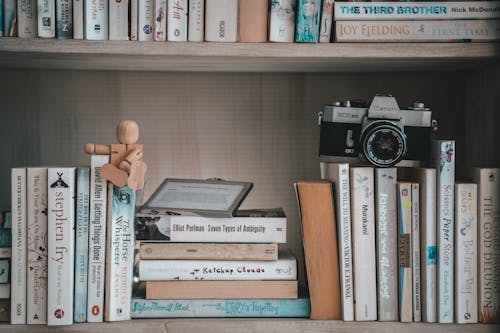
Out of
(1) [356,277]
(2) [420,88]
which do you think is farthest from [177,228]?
(2) [420,88]

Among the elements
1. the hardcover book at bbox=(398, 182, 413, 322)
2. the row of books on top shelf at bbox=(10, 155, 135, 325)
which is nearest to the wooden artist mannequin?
the row of books on top shelf at bbox=(10, 155, 135, 325)

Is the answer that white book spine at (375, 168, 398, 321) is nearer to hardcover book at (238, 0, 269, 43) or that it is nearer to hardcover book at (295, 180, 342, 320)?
hardcover book at (295, 180, 342, 320)

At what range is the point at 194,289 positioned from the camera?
4.06 feet

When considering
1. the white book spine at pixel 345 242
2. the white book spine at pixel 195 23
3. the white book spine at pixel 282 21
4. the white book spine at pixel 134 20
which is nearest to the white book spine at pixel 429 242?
the white book spine at pixel 345 242

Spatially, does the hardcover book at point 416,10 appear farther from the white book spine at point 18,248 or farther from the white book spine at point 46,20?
the white book spine at point 18,248

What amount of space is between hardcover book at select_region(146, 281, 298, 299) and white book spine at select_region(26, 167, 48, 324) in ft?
0.62

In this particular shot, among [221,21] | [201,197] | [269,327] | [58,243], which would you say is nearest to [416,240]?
[269,327]

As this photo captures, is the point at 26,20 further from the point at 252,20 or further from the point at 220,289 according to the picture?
the point at 220,289

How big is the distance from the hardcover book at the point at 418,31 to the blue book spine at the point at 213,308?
50 centimetres

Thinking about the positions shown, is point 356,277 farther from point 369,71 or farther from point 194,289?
point 369,71

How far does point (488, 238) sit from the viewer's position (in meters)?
1.21

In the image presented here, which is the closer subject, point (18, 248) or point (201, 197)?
point (18, 248)

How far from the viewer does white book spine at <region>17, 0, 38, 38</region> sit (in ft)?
3.99

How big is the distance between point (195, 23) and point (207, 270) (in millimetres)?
455
